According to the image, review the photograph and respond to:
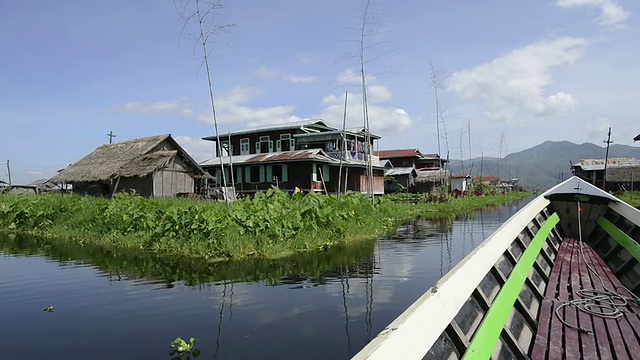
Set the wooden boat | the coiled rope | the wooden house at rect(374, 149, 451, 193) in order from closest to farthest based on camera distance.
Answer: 1. the wooden boat
2. the coiled rope
3. the wooden house at rect(374, 149, 451, 193)

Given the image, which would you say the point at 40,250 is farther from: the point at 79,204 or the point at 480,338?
the point at 480,338

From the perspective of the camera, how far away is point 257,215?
10805 millimetres

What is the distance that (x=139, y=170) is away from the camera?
23547 mm

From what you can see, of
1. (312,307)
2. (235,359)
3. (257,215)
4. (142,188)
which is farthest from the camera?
(142,188)

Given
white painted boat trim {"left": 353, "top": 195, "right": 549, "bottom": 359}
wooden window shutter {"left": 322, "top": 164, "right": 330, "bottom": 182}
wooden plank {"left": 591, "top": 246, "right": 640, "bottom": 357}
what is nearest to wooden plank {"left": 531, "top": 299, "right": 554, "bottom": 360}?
wooden plank {"left": 591, "top": 246, "right": 640, "bottom": 357}

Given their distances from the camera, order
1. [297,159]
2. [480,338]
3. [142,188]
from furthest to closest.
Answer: [297,159] < [142,188] < [480,338]

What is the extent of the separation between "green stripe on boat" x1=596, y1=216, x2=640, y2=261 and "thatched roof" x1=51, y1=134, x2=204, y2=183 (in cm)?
2123

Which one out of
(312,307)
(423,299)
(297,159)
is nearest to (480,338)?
(423,299)

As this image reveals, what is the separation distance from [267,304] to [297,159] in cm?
1995

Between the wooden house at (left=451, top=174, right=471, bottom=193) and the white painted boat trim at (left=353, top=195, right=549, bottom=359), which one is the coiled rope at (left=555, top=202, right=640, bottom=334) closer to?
the white painted boat trim at (left=353, top=195, right=549, bottom=359)

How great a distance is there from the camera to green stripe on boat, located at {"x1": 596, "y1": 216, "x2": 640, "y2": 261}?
558 centimetres

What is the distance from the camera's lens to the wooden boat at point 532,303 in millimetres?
2086

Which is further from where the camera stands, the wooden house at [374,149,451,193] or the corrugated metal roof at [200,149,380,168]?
the wooden house at [374,149,451,193]

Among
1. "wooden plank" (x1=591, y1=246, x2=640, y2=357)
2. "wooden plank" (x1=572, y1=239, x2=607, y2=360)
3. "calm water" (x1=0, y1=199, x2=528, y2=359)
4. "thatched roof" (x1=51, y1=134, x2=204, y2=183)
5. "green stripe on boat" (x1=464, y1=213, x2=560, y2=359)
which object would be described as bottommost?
"calm water" (x1=0, y1=199, x2=528, y2=359)
